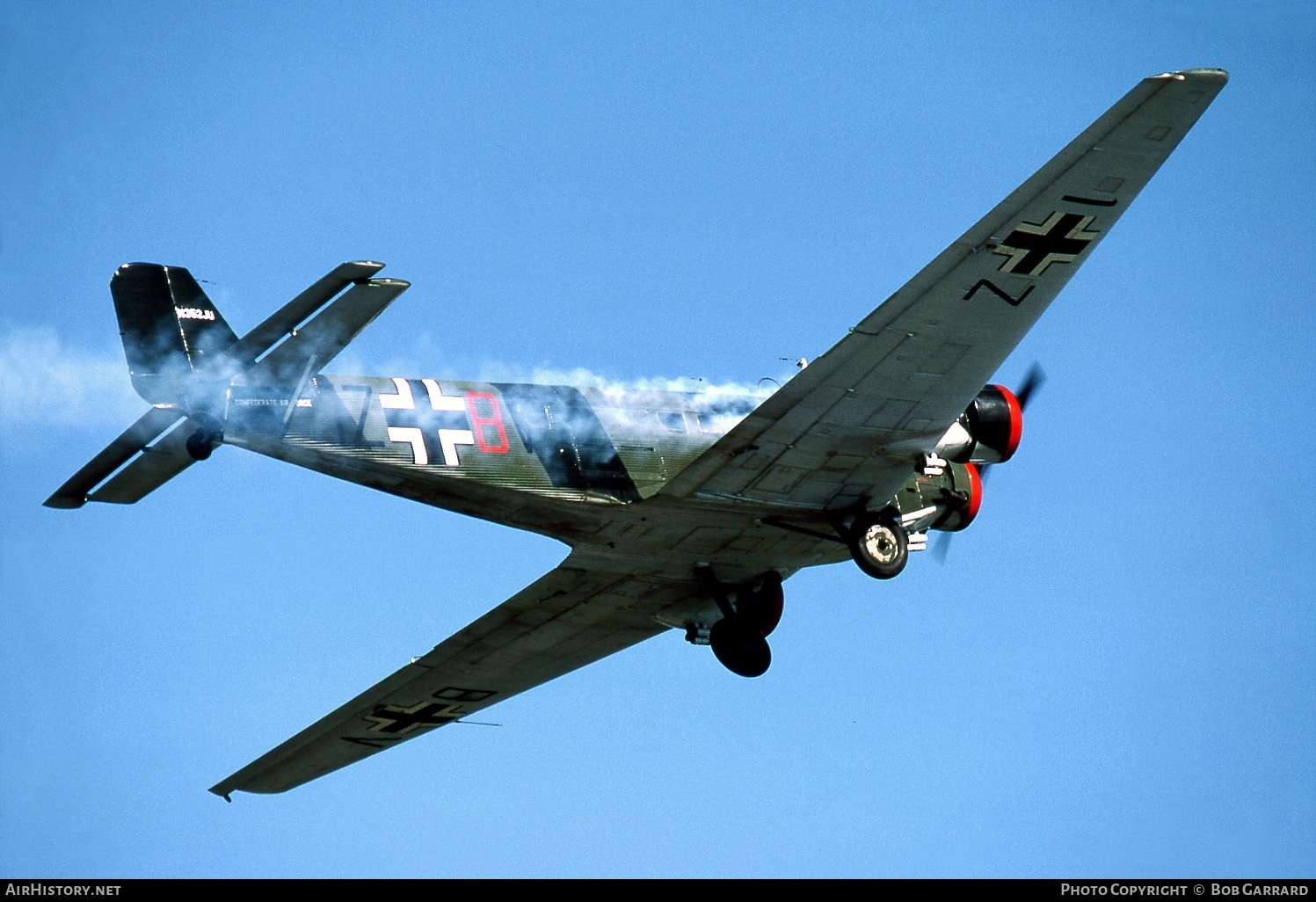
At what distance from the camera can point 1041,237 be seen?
16.1m

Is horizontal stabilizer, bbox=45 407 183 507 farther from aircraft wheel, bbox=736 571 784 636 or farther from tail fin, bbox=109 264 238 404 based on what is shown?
aircraft wheel, bbox=736 571 784 636

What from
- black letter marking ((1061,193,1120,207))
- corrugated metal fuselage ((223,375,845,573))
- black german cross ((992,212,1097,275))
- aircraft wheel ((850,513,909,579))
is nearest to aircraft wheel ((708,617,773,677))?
corrugated metal fuselage ((223,375,845,573))

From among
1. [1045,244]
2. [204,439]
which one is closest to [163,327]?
[204,439]

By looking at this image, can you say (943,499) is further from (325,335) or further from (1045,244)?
(325,335)

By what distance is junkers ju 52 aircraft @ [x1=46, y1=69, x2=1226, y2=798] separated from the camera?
15969mm

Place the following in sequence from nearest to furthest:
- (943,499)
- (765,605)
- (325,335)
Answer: (325,335)
(943,499)
(765,605)

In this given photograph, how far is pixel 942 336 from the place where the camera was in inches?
666

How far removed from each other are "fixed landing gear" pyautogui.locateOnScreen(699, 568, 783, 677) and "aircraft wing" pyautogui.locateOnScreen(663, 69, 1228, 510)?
2330mm

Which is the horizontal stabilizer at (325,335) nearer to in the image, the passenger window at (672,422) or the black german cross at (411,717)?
the passenger window at (672,422)

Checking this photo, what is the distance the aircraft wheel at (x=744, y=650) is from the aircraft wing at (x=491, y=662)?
25.5 inches

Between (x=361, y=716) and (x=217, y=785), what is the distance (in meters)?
2.23

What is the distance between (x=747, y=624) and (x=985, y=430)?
397cm
